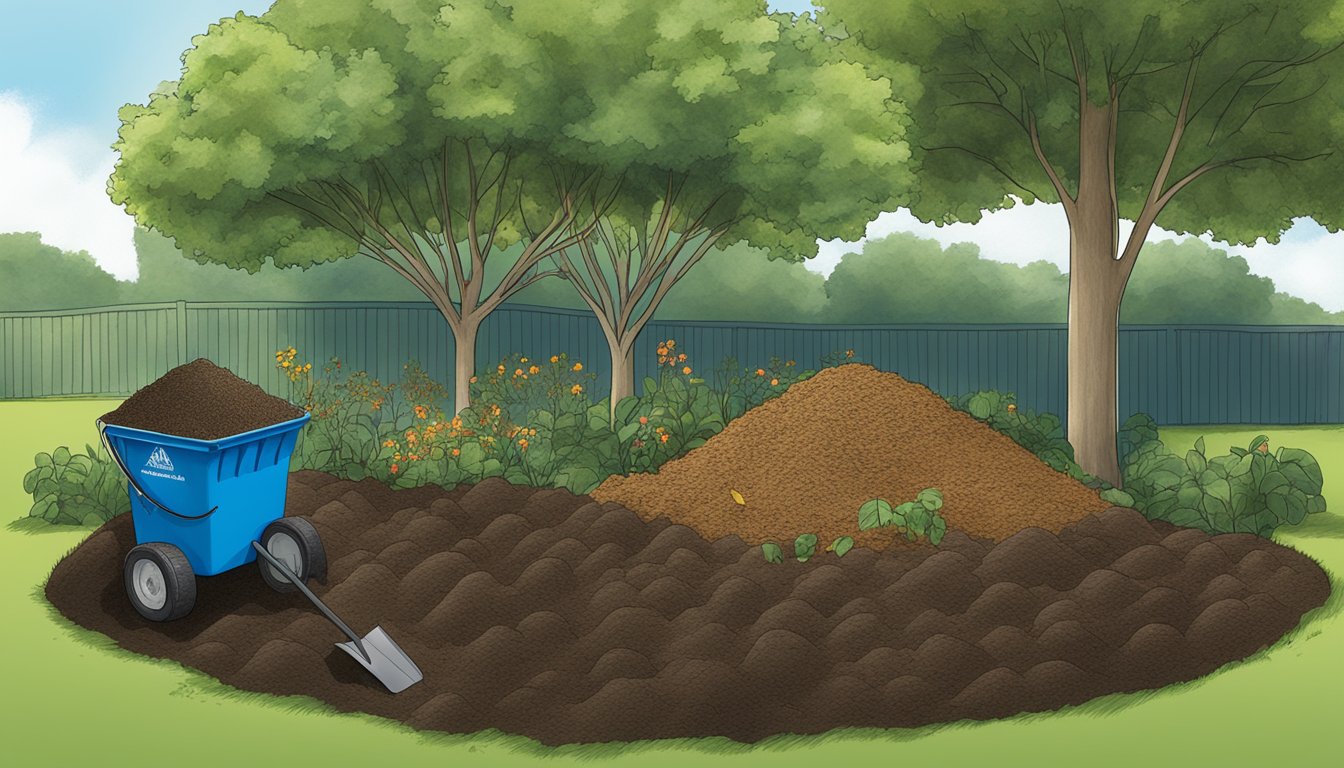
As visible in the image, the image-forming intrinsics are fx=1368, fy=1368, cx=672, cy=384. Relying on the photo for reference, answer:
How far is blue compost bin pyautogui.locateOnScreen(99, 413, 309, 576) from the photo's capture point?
7844 millimetres

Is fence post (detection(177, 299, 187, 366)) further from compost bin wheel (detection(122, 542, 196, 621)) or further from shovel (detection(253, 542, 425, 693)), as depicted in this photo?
shovel (detection(253, 542, 425, 693))

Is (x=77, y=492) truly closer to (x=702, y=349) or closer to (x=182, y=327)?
(x=182, y=327)

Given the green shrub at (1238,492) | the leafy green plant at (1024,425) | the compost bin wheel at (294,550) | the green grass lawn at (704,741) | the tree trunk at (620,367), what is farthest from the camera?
the tree trunk at (620,367)

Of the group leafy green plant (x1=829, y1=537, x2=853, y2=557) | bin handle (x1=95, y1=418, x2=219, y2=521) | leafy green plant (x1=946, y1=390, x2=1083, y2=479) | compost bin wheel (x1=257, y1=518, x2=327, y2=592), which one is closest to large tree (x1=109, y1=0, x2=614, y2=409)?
leafy green plant (x1=946, y1=390, x2=1083, y2=479)

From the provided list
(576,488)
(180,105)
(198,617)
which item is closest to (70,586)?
(198,617)

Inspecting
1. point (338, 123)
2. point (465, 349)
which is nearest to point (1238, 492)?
point (465, 349)

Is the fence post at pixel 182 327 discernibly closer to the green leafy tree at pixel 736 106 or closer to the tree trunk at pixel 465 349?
the tree trunk at pixel 465 349

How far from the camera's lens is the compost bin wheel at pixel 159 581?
7.86 m

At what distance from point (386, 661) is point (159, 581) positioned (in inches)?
77.2

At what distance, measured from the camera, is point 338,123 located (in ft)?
45.1

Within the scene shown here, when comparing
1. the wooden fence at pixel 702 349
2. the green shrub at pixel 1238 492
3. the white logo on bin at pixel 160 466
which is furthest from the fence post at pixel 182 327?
the green shrub at pixel 1238 492

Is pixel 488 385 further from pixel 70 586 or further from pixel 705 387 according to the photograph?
pixel 70 586

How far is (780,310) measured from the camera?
34094 millimetres

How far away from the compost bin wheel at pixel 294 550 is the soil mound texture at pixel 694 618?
0.11 m
